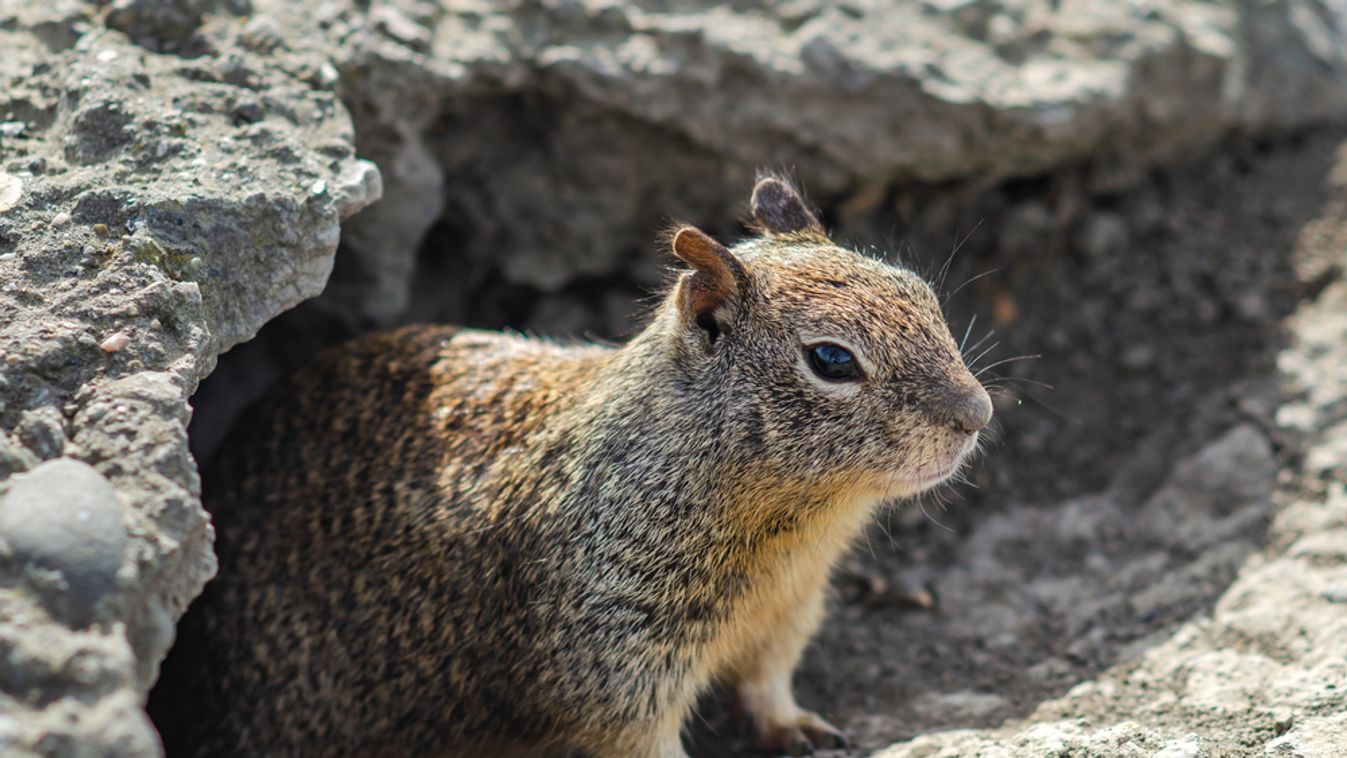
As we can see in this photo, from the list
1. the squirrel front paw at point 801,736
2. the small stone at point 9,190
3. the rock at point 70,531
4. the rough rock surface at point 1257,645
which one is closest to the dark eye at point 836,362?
the rough rock surface at point 1257,645

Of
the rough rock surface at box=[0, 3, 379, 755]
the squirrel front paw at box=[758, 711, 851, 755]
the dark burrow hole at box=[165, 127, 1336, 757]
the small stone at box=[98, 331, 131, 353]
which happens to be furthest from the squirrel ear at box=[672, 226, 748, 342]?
the small stone at box=[98, 331, 131, 353]

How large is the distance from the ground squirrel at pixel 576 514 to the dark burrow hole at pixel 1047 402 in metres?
0.50

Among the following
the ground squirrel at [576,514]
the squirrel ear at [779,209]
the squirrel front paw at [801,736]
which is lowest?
the squirrel front paw at [801,736]

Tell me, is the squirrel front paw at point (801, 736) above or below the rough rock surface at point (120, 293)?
below

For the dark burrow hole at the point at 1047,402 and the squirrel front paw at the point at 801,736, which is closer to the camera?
the squirrel front paw at the point at 801,736

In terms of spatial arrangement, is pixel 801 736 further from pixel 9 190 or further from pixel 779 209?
pixel 9 190

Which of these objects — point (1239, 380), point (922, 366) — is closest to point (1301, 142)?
point (1239, 380)

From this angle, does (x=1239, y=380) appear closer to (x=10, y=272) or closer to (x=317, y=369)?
(x=317, y=369)

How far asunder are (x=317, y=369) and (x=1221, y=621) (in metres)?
3.37

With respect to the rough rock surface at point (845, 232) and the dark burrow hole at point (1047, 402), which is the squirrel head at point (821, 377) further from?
the rough rock surface at point (845, 232)

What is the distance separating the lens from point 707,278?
358cm

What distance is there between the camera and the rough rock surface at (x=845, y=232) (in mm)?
3090

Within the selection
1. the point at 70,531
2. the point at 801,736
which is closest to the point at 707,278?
the point at 801,736

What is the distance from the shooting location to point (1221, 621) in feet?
13.5
